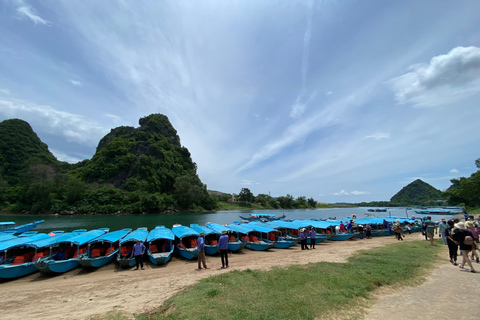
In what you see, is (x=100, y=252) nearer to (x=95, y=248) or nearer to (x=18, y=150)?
(x=95, y=248)

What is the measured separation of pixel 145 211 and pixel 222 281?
79538 millimetres

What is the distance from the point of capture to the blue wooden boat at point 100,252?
48.6ft

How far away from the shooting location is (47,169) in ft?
253

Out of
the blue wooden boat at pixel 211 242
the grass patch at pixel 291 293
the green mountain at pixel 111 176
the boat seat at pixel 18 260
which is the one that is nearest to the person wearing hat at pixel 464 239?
the grass patch at pixel 291 293

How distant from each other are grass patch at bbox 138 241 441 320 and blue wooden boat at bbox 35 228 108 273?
1118 centimetres

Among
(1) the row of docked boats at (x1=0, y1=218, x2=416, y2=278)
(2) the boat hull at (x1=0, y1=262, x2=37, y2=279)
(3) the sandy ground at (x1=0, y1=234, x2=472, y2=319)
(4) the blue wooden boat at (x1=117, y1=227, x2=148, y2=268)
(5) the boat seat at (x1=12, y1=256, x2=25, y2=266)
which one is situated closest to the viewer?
(3) the sandy ground at (x1=0, y1=234, x2=472, y2=319)

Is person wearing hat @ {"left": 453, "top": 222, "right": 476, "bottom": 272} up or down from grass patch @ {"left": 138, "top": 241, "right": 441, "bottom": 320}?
up

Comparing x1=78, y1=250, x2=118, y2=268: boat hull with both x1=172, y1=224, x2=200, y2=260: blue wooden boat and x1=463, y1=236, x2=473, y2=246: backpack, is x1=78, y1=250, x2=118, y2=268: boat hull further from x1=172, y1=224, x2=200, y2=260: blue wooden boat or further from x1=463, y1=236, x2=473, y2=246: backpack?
x1=463, y1=236, x2=473, y2=246: backpack

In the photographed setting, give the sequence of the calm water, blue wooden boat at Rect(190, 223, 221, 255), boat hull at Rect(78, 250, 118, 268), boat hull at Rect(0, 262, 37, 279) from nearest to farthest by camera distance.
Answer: boat hull at Rect(0, 262, 37, 279) → boat hull at Rect(78, 250, 118, 268) → blue wooden boat at Rect(190, 223, 221, 255) → the calm water

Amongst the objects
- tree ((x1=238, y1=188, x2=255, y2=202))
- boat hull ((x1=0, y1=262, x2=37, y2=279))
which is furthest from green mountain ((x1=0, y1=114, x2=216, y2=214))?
boat hull ((x1=0, y1=262, x2=37, y2=279))

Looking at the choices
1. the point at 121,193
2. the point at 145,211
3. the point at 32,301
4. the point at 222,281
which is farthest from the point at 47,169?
the point at 222,281

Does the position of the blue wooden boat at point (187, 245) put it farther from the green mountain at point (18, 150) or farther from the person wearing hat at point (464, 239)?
the green mountain at point (18, 150)

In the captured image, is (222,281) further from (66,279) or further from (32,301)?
(66,279)

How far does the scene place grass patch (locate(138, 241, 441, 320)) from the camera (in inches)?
238
